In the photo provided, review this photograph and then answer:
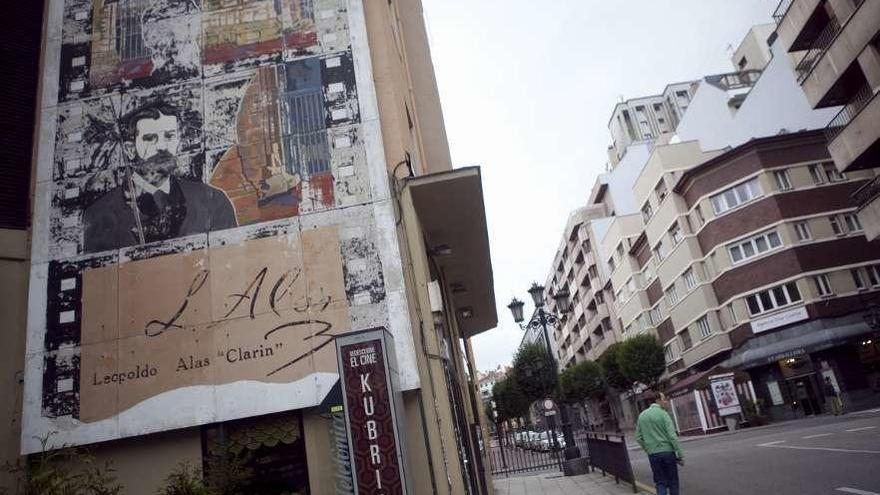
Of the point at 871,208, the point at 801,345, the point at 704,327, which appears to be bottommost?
the point at 801,345

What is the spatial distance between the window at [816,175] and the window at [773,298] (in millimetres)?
6259

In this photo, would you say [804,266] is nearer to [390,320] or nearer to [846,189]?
[846,189]

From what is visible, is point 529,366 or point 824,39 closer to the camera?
point 824,39

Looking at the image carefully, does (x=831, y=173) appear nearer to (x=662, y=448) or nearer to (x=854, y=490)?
(x=854, y=490)

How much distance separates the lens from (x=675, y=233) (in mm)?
41438

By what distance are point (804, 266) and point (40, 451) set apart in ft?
114

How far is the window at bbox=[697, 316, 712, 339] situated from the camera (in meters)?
38.9

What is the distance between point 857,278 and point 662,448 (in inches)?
1187

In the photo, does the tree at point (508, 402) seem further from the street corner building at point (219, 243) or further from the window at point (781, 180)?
the street corner building at point (219, 243)

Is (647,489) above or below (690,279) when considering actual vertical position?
below

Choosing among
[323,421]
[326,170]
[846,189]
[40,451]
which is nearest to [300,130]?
[326,170]

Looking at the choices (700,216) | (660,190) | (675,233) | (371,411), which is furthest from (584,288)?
(371,411)

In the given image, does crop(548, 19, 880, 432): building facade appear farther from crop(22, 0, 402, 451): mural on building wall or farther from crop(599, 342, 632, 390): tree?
crop(22, 0, 402, 451): mural on building wall
